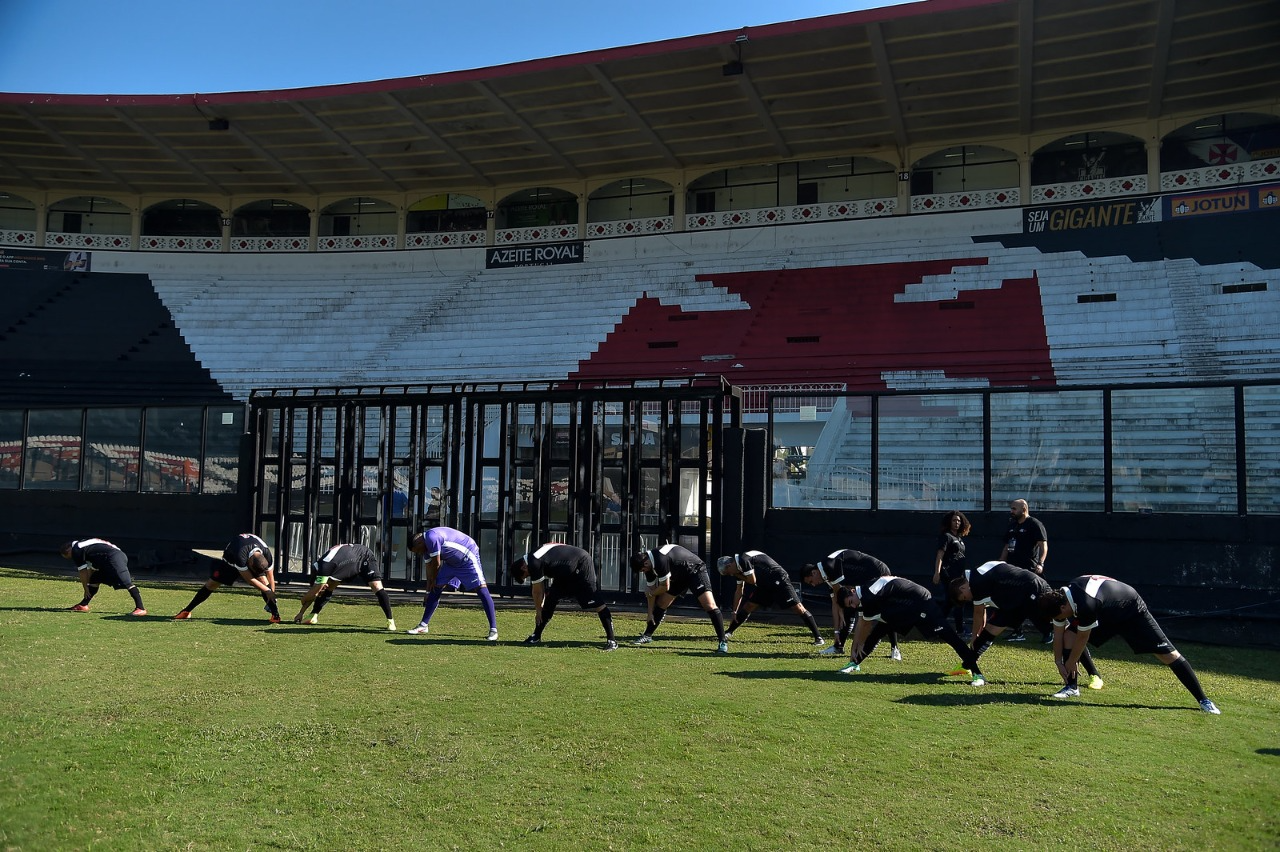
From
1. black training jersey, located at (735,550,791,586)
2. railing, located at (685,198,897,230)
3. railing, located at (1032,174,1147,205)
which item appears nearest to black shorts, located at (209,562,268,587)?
black training jersey, located at (735,550,791,586)

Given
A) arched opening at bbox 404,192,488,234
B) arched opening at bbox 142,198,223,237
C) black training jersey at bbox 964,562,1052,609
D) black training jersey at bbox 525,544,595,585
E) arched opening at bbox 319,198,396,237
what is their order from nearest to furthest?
black training jersey at bbox 964,562,1052,609
black training jersey at bbox 525,544,595,585
arched opening at bbox 404,192,488,234
arched opening at bbox 319,198,396,237
arched opening at bbox 142,198,223,237

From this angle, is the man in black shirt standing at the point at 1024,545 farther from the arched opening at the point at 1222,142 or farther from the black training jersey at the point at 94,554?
the arched opening at the point at 1222,142

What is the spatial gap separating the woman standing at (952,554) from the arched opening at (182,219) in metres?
30.4

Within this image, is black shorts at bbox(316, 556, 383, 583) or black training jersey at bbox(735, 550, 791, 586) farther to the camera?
black shorts at bbox(316, 556, 383, 583)

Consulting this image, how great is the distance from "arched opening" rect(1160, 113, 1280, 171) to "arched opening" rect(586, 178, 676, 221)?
14412 millimetres

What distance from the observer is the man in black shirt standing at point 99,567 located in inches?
495

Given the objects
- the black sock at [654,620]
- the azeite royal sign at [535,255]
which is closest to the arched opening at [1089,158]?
the azeite royal sign at [535,255]

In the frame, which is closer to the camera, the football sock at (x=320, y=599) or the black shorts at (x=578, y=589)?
the black shorts at (x=578, y=589)

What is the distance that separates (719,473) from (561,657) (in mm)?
5293

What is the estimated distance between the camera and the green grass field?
4.86 meters

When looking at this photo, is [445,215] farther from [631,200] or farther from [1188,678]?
[1188,678]

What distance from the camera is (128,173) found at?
31641 mm

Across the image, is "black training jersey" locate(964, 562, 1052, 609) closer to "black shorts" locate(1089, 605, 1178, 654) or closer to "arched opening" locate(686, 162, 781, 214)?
"black shorts" locate(1089, 605, 1178, 654)

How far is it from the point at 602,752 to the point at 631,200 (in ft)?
88.4
